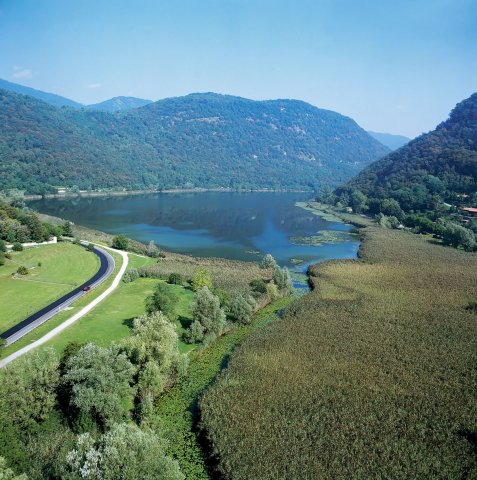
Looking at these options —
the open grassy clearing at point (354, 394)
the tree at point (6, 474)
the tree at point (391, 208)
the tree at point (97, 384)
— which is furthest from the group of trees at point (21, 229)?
the tree at point (391, 208)

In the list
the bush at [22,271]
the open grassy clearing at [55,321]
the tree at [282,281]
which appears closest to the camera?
the open grassy clearing at [55,321]

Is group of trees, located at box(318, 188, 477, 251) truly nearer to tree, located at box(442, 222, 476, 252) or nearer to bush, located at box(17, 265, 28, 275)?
tree, located at box(442, 222, 476, 252)

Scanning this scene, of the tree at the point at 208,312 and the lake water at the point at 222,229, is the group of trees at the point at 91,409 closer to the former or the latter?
the tree at the point at 208,312

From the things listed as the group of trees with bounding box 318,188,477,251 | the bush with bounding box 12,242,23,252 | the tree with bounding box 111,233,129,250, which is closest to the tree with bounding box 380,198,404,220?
the group of trees with bounding box 318,188,477,251

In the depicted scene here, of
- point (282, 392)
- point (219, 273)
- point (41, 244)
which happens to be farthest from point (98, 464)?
point (41, 244)

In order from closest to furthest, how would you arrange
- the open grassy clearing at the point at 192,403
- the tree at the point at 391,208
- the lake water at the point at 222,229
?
the open grassy clearing at the point at 192,403 < the lake water at the point at 222,229 < the tree at the point at 391,208

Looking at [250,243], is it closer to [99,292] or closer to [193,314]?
[99,292]
